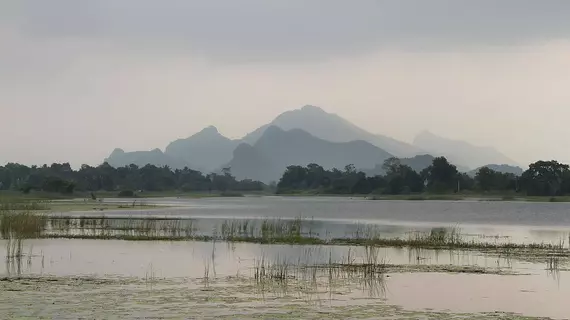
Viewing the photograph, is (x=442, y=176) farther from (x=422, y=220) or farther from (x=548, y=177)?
(x=422, y=220)

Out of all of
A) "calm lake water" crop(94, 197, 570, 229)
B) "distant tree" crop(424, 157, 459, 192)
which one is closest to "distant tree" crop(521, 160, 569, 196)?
"distant tree" crop(424, 157, 459, 192)

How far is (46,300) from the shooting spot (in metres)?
13.9

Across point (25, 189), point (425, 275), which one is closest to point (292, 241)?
point (425, 275)

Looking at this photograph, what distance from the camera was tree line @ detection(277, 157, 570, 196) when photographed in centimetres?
10794

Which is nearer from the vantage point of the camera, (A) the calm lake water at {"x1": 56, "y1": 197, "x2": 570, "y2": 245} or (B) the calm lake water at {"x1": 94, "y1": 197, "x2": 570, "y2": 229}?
(A) the calm lake water at {"x1": 56, "y1": 197, "x2": 570, "y2": 245}

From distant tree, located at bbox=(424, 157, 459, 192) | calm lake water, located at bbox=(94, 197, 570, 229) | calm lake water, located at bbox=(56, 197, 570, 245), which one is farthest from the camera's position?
distant tree, located at bbox=(424, 157, 459, 192)

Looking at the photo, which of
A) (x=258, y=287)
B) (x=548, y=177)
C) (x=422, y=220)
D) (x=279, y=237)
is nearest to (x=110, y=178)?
(x=548, y=177)

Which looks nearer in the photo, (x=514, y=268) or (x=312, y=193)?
(x=514, y=268)

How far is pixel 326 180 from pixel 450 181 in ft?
150

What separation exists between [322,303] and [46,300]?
589cm

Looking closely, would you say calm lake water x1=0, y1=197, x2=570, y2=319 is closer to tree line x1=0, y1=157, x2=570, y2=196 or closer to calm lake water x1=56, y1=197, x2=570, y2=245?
calm lake water x1=56, y1=197, x2=570, y2=245

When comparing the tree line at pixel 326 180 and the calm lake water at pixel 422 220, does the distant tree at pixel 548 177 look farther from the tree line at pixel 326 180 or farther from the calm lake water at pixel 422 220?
the calm lake water at pixel 422 220

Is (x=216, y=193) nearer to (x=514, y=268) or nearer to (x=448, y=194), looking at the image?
(x=448, y=194)

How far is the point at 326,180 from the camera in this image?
547 ft
